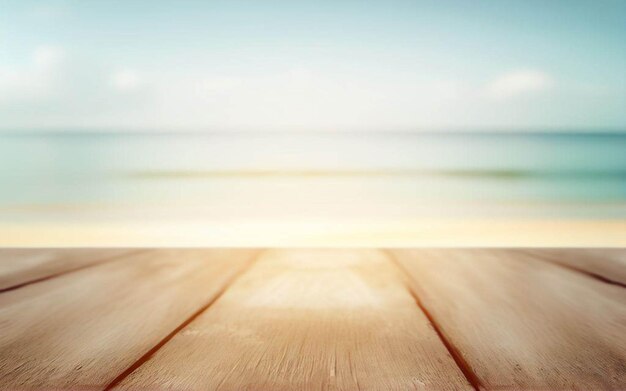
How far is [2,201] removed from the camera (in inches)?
150

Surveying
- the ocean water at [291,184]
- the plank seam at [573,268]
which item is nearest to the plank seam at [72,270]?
the plank seam at [573,268]

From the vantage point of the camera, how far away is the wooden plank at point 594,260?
0.46 m

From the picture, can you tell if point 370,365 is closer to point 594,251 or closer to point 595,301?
point 595,301

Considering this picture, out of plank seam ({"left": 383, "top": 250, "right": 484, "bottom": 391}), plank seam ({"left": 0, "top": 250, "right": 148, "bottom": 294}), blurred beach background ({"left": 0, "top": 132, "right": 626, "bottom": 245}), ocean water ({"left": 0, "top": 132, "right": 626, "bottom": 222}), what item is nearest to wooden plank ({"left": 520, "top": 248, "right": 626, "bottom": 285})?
plank seam ({"left": 383, "top": 250, "right": 484, "bottom": 391})

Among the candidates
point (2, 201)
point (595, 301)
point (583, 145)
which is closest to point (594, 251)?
point (595, 301)

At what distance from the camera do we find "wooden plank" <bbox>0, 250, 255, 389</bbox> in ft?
0.79

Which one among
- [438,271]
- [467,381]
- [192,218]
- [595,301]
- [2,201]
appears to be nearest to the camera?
[467,381]

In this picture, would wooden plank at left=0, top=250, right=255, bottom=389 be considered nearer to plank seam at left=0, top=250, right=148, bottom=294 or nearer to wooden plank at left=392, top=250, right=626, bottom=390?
plank seam at left=0, top=250, right=148, bottom=294

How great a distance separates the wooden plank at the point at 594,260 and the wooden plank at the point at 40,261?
51 centimetres

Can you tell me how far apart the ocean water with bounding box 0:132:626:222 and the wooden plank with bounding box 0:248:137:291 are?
2.38m

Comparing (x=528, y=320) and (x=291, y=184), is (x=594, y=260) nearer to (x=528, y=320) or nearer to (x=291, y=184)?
(x=528, y=320)

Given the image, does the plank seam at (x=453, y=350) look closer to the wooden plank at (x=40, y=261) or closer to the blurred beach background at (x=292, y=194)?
the wooden plank at (x=40, y=261)

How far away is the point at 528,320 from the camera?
323 mm

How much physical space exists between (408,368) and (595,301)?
0.21m
